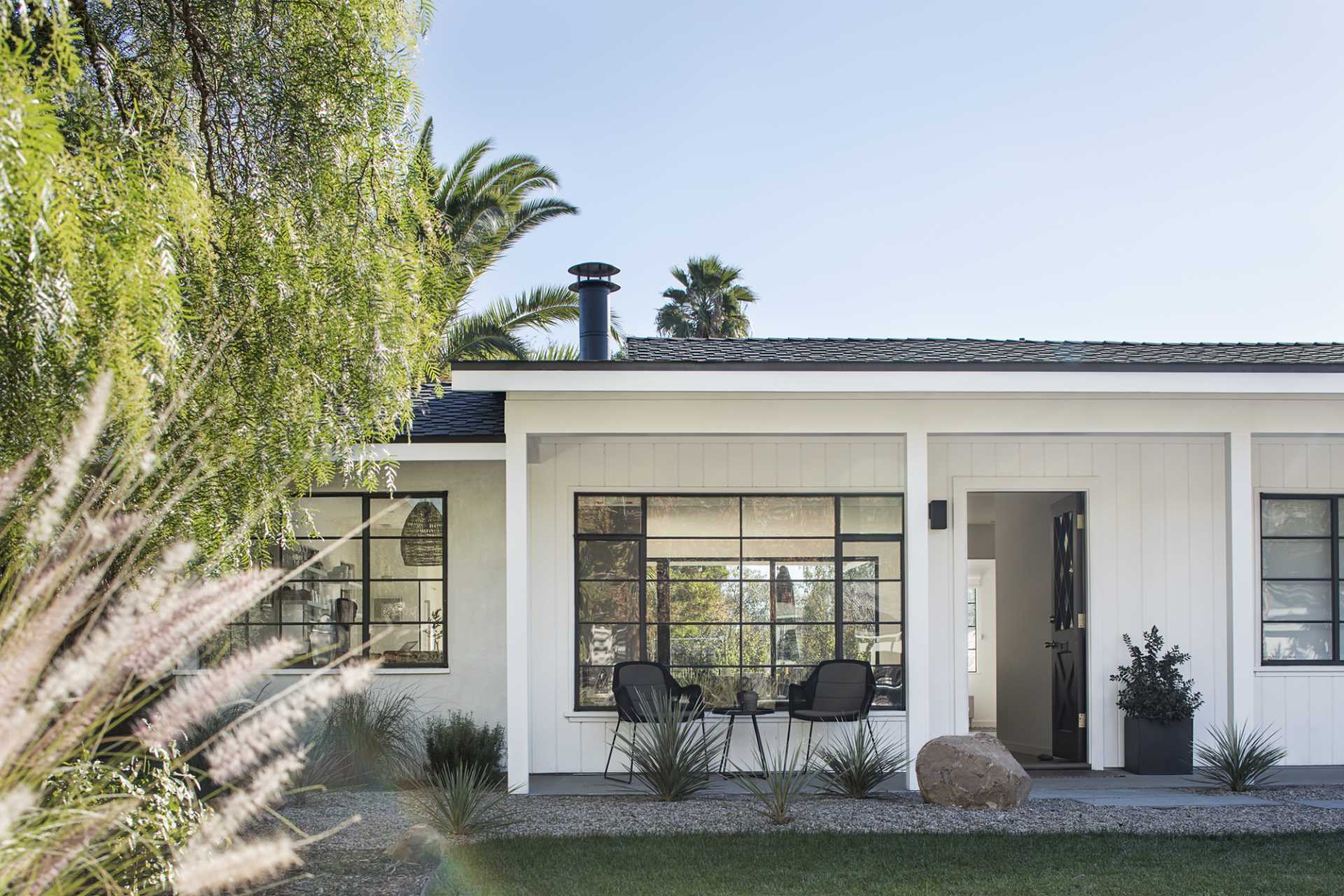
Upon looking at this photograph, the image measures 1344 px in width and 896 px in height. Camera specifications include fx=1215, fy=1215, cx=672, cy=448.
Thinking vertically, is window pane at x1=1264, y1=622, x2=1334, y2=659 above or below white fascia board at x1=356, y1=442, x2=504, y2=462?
below

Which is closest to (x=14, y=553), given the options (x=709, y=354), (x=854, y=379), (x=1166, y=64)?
(x=854, y=379)

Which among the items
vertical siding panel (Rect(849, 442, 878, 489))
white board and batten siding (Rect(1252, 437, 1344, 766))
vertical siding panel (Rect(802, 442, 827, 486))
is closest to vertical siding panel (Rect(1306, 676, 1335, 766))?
white board and batten siding (Rect(1252, 437, 1344, 766))

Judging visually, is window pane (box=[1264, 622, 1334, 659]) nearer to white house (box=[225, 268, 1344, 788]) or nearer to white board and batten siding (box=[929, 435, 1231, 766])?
white house (box=[225, 268, 1344, 788])

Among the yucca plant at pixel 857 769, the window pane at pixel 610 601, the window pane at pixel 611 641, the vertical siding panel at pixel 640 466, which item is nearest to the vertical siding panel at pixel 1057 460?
the yucca plant at pixel 857 769

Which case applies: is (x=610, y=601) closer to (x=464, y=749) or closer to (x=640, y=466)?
(x=640, y=466)

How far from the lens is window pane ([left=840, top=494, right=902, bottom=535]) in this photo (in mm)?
9391

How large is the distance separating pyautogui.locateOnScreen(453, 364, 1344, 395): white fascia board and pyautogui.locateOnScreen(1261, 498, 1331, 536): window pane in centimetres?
179

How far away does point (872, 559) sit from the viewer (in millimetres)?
9391

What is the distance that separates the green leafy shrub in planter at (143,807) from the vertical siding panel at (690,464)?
17.9 feet

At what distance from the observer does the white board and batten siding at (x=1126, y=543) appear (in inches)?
367

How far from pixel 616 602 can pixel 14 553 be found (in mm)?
6045

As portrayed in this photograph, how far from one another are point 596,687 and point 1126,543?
13.9ft

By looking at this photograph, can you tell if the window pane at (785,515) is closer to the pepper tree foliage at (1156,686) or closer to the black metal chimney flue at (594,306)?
the black metal chimney flue at (594,306)

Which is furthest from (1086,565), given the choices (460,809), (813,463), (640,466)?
(460,809)
